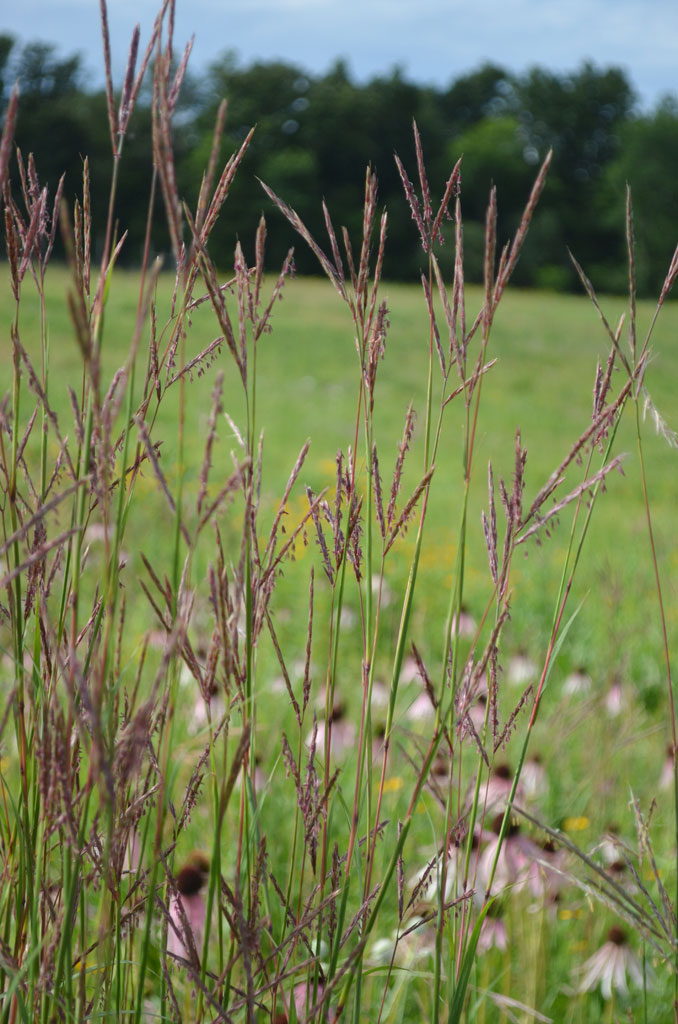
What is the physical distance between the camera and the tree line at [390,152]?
33094mm

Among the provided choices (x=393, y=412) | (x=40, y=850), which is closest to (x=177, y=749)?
(x=40, y=850)

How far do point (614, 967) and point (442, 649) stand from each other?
143 cm

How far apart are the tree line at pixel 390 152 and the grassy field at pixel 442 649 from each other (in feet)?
79.0

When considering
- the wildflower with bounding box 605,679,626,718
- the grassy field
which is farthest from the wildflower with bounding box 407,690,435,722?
the wildflower with bounding box 605,679,626,718

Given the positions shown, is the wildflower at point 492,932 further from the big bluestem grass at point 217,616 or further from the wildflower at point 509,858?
the big bluestem grass at point 217,616

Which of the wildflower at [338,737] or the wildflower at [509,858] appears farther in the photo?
the wildflower at [338,737]

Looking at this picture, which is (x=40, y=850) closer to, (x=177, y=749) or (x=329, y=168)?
(x=177, y=749)

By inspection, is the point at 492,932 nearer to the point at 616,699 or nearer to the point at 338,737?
the point at 338,737

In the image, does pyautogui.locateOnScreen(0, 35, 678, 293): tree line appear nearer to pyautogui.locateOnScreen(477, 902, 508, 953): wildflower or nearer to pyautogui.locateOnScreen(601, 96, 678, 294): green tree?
pyautogui.locateOnScreen(601, 96, 678, 294): green tree

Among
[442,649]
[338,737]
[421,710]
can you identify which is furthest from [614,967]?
[442,649]

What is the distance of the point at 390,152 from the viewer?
123 feet

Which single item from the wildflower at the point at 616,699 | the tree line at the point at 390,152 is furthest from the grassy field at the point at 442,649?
the tree line at the point at 390,152

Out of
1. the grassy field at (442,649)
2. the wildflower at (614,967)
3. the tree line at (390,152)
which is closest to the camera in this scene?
the grassy field at (442,649)

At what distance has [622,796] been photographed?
6.04ft
